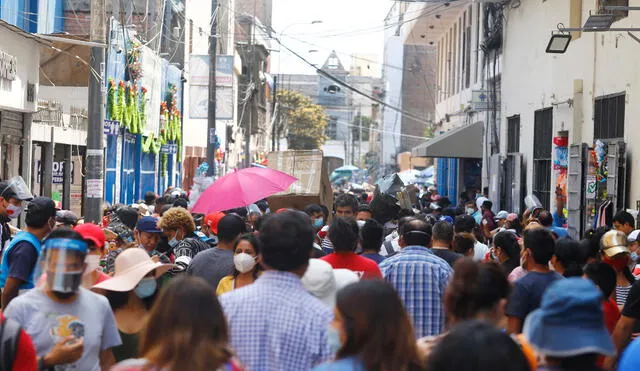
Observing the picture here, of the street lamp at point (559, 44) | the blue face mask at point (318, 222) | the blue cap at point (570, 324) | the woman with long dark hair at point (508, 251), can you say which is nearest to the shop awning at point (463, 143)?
the street lamp at point (559, 44)

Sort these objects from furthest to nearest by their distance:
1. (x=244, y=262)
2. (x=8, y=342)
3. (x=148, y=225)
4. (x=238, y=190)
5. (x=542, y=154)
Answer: (x=542, y=154) → (x=238, y=190) → (x=148, y=225) → (x=244, y=262) → (x=8, y=342)

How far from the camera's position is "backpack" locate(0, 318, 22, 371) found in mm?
4602

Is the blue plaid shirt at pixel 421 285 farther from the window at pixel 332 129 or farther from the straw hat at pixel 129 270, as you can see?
the window at pixel 332 129

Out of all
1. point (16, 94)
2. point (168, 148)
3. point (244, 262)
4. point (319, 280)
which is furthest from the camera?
point (168, 148)

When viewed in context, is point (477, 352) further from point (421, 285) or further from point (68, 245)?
point (421, 285)

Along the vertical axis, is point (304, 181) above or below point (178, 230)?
above

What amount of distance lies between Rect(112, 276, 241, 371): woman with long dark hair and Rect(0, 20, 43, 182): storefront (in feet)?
51.2

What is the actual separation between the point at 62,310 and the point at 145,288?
1.19 meters

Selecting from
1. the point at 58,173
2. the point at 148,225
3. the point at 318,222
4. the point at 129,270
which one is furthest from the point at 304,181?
the point at 129,270

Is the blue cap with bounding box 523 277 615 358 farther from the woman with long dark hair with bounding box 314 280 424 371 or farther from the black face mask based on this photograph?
the black face mask

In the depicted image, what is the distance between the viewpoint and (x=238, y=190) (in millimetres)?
13805

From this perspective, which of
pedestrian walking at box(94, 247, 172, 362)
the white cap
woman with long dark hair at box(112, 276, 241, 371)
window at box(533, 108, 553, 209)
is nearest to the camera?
woman with long dark hair at box(112, 276, 241, 371)

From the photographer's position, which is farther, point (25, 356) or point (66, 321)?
point (66, 321)

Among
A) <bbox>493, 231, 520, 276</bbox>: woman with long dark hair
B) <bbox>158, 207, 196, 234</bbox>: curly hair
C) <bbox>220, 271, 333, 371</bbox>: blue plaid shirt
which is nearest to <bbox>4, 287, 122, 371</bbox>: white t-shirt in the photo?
<bbox>220, 271, 333, 371</bbox>: blue plaid shirt
